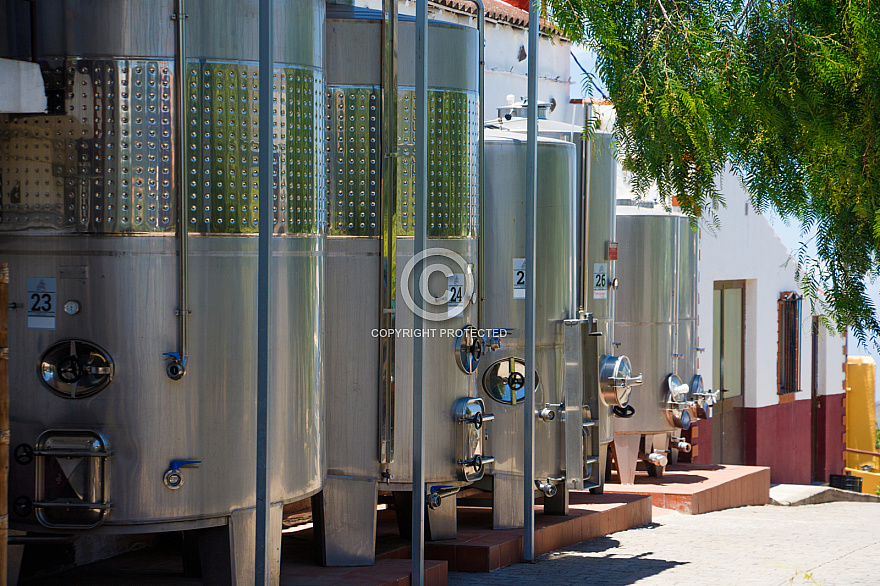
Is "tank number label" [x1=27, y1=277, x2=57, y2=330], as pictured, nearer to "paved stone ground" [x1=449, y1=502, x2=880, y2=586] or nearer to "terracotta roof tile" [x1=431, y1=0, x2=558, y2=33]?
"paved stone ground" [x1=449, y1=502, x2=880, y2=586]

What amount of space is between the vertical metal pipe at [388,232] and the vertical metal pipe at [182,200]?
1887 millimetres

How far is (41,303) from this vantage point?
6.40m

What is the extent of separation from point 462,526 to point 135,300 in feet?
14.9

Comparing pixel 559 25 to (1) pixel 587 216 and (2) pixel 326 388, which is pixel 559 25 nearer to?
(2) pixel 326 388

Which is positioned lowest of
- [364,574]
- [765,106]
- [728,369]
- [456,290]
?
[364,574]

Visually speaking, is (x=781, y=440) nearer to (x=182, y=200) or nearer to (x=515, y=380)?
(x=515, y=380)

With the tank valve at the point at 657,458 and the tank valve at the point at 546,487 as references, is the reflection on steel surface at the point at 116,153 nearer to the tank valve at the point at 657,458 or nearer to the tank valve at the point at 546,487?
the tank valve at the point at 546,487

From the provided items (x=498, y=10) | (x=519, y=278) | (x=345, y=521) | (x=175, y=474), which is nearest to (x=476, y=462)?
(x=345, y=521)

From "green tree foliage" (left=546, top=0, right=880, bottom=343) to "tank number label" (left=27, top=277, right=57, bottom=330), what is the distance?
313cm

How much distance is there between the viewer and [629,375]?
38.3 ft

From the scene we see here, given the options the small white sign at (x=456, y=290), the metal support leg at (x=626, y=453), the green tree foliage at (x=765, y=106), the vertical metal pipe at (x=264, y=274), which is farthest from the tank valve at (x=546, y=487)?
the green tree foliage at (x=765, y=106)

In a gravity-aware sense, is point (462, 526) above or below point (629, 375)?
below

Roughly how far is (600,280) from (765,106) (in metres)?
6.36

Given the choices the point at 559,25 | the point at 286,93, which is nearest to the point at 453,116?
the point at 286,93
